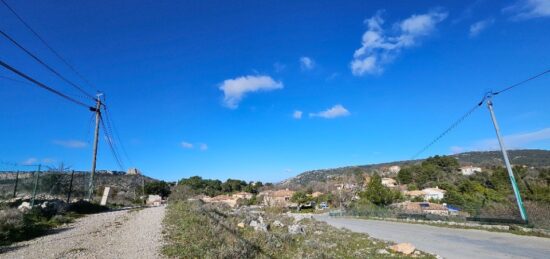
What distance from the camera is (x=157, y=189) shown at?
6184cm

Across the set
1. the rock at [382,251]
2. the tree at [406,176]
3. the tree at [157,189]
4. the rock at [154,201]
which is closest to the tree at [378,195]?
the tree at [406,176]

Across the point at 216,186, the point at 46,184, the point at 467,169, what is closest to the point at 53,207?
the point at 46,184

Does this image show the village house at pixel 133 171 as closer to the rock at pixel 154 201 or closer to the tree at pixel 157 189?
the tree at pixel 157 189

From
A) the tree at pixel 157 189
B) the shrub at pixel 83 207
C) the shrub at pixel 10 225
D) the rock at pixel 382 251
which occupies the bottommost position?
the rock at pixel 382 251

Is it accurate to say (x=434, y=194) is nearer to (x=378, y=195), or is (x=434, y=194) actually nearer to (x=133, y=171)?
(x=378, y=195)

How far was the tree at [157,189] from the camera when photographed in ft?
198

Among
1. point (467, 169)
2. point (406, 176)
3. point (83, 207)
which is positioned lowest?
point (83, 207)

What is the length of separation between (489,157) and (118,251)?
397ft

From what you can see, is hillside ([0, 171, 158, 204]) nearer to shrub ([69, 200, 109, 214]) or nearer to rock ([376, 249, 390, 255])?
shrub ([69, 200, 109, 214])

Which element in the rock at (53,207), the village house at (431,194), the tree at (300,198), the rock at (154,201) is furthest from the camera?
the tree at (300,198)

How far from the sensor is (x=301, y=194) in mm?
85688

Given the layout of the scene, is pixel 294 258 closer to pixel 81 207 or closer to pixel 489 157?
pixel 81 207

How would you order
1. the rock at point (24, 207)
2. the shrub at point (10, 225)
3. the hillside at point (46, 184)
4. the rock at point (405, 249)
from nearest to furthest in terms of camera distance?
the shrub at point (10, 225)
the rock at point (405, 249)
the rock at point (24, 207)
the hillside at point (46, 184)

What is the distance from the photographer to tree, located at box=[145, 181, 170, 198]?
60.5m
